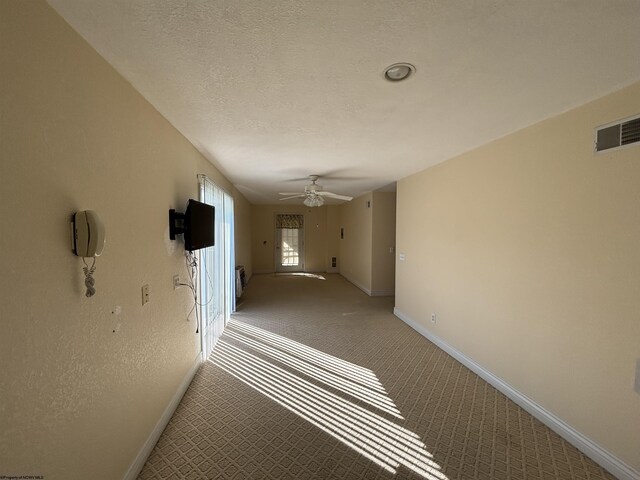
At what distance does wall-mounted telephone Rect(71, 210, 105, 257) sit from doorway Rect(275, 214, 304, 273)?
8026mm

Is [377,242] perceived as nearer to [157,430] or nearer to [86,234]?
[157,430]

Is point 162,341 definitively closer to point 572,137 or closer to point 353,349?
point 353,349

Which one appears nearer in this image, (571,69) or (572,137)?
(571,69)

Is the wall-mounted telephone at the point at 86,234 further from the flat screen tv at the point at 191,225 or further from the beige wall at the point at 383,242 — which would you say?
the beige wall at the point at 383,242

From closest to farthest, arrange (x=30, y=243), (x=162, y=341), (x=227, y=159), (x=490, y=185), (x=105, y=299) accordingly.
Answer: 1. (x=30, y=243)
2. (x=105, y=299)
3. (x=162, y=341)
4. (x=490, y=185)
5. (x=227, y=159)

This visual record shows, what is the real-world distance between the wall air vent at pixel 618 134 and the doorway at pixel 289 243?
25.8 feet

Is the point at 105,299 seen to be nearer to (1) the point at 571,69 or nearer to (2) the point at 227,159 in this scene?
(2) the point at 227,159

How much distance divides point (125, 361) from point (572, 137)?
321 cm

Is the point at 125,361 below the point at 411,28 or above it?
below

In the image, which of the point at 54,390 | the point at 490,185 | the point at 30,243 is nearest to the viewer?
the point at 30,243

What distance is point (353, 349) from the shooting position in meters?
3.48

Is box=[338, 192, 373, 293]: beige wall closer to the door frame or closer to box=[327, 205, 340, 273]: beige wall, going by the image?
box=[327, 205, 340, 273]: beige wall

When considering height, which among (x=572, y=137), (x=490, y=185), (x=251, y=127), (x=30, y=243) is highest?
(x=251, y=127)

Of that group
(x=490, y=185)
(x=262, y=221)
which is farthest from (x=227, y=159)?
(x=262, y=221)
